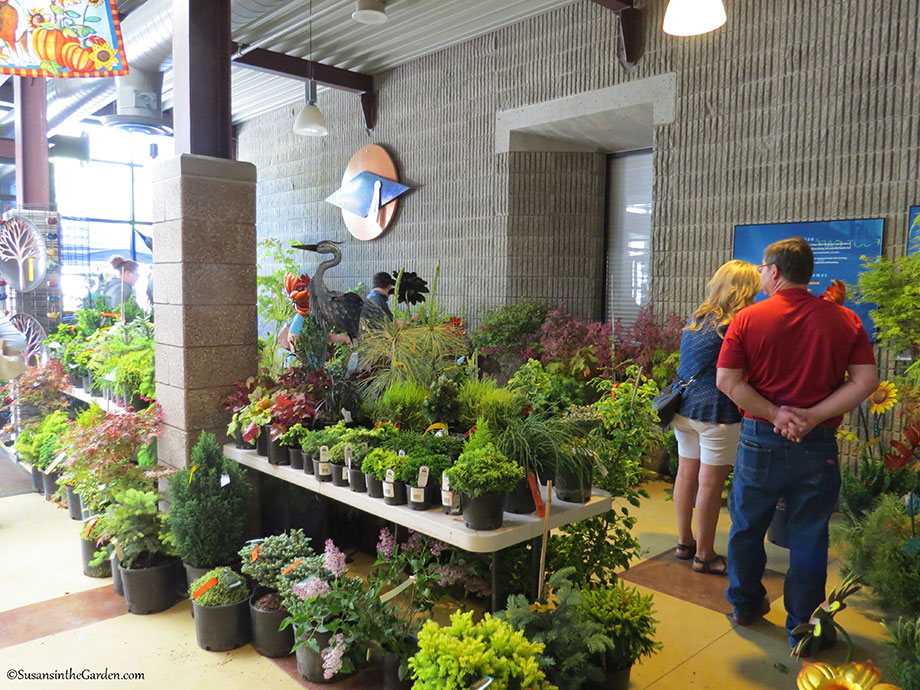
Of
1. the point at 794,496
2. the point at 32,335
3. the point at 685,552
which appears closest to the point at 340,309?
the point at 685,552

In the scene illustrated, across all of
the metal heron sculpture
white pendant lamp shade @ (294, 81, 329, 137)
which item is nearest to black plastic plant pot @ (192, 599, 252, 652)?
the metal heron sculpture

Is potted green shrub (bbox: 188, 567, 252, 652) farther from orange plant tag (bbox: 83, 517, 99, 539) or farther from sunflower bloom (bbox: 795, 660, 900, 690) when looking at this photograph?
sunflower bloom (bbox: 795, 660, 900, 690)

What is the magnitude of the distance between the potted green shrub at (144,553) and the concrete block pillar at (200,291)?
35 cm

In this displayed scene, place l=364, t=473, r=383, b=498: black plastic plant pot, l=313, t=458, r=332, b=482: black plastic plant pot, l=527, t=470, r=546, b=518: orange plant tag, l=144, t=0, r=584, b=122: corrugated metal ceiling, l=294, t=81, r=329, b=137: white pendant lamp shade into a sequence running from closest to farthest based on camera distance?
l=527, t=470, r=546, b=518: orange plant tag
l=364, t=473, r=383, b=498: black plastic plant pot
l=313, t=458, r=332, b=482: black plastic plant pot
l=144, t=0, r=584, b=122: corrugated metal ceiling
l=294, t=81, r=329, b=137: white pendant lamp shade

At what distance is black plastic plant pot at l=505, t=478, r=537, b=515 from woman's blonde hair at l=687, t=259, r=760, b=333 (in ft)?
4.38

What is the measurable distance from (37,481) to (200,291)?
2854mm

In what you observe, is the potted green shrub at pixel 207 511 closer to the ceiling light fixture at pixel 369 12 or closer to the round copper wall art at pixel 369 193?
the ceiling light fixture at pixel 369 12

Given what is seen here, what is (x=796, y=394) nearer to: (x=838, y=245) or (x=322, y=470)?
(x=322, y=470)

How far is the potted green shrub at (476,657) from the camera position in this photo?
1.87m

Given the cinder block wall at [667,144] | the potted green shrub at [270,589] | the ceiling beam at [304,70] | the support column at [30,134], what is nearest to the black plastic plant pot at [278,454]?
the potted green shrub at [270,589]

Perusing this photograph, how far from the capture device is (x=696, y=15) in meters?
3.10

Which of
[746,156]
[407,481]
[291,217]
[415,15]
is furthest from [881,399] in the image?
[291,217]

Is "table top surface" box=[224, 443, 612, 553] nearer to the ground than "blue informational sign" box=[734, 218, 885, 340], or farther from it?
nearer to the ground

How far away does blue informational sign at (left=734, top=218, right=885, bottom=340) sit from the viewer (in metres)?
4.68
